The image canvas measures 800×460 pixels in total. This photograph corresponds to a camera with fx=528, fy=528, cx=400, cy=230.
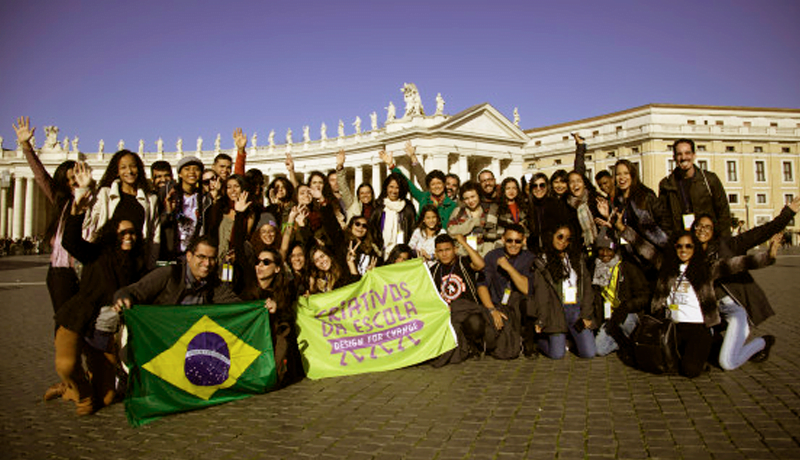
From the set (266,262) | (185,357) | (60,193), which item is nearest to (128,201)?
(60,193)

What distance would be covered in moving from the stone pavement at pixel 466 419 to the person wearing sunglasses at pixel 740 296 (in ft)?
0.69

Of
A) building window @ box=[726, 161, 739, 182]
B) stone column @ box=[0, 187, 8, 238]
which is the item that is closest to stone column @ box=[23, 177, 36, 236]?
stone column @ box=[0, 187, 8, 238]

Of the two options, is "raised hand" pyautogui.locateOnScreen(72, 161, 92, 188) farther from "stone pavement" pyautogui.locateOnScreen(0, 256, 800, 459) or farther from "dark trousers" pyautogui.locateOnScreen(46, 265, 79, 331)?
"stone pavement" pyautogui.locateOnScreen(0, 256, 800, 459)

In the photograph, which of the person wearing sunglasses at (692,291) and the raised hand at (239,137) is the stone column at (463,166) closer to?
the raised hand at (239,137)

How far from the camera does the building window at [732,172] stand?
61959 millimetres

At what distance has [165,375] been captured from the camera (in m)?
5.46

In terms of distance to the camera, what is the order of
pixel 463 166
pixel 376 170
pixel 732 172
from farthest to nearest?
1. pixel 732 172
2. pixel 376 170
3. pixel 463 166

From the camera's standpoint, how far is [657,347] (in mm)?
6281

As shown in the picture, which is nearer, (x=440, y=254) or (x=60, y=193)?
(x=60, y=193)

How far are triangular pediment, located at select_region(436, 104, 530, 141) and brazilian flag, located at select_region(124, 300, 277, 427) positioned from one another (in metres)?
44.9

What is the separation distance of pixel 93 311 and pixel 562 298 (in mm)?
5894

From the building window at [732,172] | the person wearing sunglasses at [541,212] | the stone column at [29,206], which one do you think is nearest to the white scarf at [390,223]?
the person wearing sunglasses at [541,212]

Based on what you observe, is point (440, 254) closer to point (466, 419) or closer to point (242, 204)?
point (242, 204)

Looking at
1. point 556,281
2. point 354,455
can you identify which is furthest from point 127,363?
point 556,281
